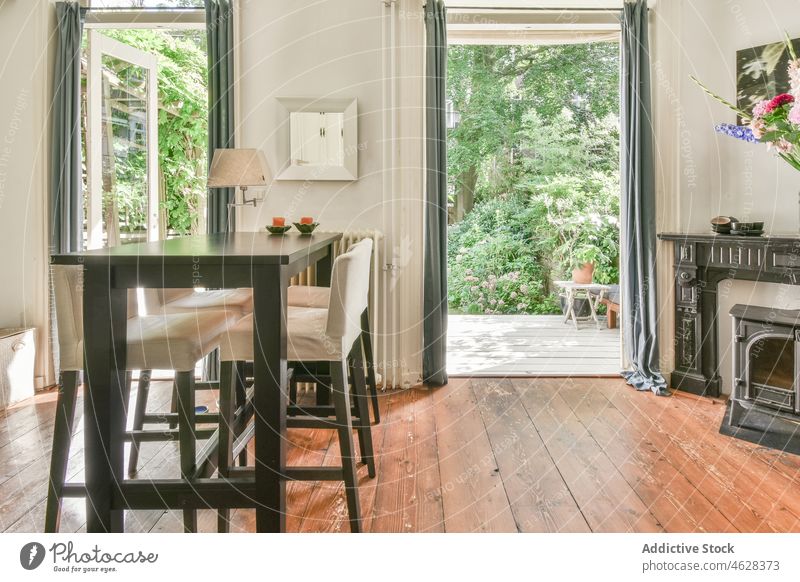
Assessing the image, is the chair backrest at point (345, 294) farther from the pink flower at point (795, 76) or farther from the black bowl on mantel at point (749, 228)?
the black bowl on mantel at point (749, 228)

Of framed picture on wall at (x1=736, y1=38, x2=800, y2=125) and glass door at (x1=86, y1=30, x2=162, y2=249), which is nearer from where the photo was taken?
framed picture on wall at (x1=736, y1=38, x2=800, y2=125)

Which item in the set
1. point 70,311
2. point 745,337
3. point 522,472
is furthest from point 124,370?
point 745,337

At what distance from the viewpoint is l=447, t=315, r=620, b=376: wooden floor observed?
3852 mm

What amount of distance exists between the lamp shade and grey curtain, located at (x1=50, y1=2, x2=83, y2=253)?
105 cm

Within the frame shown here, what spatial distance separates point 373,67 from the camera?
10.8 ft

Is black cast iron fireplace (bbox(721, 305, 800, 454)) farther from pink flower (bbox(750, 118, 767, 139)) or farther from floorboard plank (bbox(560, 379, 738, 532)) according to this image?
pink flower (bbox(750, 118, 767, 139))

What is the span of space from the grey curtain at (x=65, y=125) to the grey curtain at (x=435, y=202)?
197 centimetres

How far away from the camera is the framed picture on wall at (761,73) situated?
2896 mm

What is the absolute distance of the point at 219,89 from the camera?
3.25m

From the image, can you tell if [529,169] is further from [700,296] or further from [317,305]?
[317,305]

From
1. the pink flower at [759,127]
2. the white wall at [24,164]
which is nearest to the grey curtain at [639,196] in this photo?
the pink flower at [759,127]

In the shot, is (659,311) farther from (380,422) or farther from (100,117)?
(100,117)

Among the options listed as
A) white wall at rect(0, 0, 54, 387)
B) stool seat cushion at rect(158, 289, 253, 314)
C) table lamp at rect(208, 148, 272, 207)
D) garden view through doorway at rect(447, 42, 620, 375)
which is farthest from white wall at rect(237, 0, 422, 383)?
garden view through doorway at rect(447, 42, 620, 375)

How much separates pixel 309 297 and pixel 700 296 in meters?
2.12
